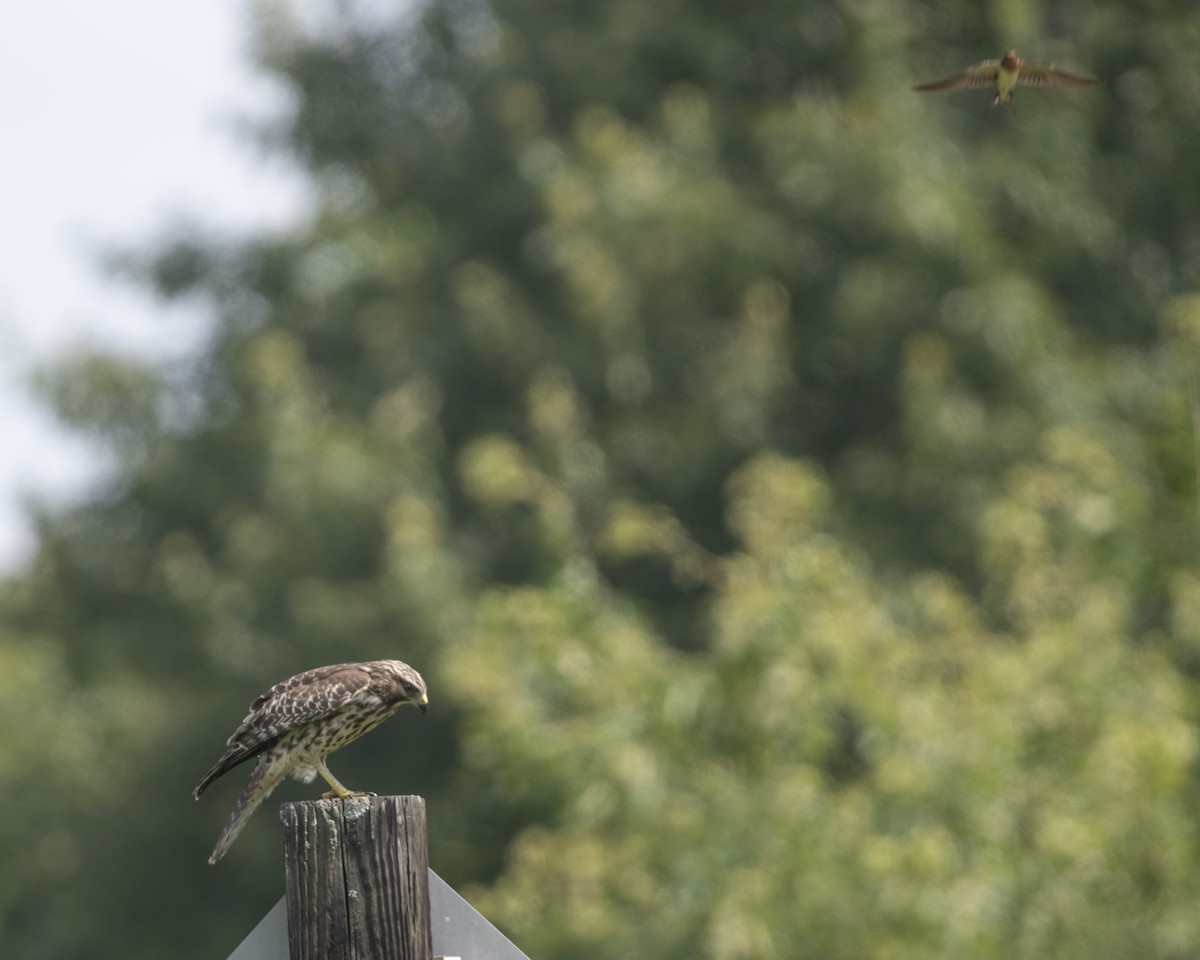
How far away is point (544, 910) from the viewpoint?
12.4 m

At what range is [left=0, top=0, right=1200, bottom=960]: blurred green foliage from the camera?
11.5m

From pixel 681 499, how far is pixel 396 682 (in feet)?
43.6

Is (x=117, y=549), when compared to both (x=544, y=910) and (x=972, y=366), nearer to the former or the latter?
(x=972, y=366)

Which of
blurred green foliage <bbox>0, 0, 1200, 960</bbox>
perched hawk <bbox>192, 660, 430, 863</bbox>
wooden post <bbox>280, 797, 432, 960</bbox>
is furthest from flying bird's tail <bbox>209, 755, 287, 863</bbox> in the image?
blurred green foliage <bbox>0, 0, 1200, 960</bbox>

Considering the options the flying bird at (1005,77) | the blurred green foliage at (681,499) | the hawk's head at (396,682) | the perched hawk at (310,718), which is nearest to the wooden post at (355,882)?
the perched hawk at (310,718)

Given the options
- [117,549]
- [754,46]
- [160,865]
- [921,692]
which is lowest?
[921,692]

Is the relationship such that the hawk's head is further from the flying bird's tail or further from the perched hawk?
the flying bird's tail

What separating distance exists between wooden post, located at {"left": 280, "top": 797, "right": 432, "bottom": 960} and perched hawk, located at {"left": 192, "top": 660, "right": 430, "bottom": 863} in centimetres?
164

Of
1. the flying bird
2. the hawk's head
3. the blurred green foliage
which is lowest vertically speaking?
the hawk's head

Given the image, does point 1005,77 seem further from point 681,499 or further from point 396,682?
point 681,499

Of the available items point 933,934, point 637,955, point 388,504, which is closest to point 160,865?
point 388,504

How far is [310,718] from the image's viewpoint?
19.9ft

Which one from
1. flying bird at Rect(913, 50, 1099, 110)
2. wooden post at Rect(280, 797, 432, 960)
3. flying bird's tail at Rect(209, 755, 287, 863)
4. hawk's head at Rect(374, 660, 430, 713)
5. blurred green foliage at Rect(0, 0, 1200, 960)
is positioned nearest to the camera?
wooden post at Rect(280, 797, 432, 960)

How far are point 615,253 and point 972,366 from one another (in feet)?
11.5
